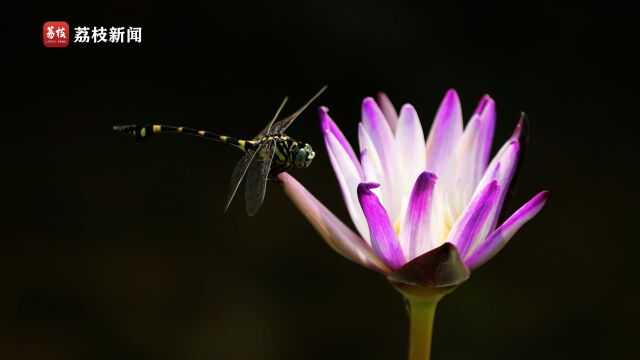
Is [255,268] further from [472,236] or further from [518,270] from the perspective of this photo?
[472,236]

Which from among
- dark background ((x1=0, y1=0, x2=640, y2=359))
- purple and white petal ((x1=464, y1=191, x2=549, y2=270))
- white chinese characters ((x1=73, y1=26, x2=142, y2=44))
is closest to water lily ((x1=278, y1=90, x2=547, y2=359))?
purple and white petal ((x1=464, y1=191, x2=549, y2=270))

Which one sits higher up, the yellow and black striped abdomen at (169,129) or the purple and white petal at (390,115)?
the purple and white petal at (390,115)

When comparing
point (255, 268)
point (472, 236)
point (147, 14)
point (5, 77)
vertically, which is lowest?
point (255, 268)

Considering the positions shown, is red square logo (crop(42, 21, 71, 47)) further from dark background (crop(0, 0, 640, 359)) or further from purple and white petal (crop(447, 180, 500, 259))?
purple and white petal (crop(447, 180, 500, 259))

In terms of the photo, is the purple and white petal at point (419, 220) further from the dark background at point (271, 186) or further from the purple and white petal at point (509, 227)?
the dark background at point (271, 186)

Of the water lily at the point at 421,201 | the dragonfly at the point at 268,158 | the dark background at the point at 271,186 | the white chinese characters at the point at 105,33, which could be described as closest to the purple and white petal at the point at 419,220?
the water lily at the point at 421,201

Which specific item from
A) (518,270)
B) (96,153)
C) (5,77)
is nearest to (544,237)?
(518,270)
